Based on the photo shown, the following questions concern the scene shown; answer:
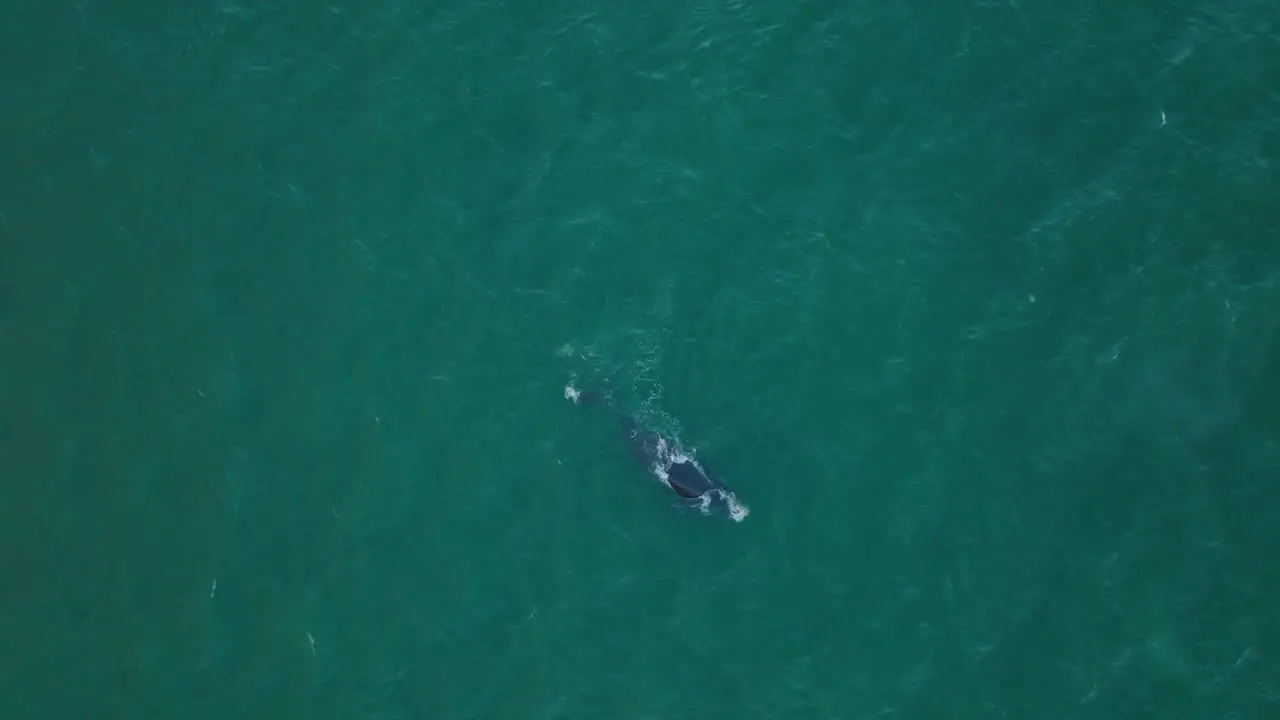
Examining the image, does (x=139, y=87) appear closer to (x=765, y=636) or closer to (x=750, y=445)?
(x=750, y=445)

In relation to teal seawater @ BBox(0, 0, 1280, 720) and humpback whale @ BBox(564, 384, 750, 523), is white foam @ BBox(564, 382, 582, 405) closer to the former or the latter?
teal seawater @ BBox(0, 0, 1280, 720)

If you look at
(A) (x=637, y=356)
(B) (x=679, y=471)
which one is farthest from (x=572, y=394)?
(B) (x=679, y=471)

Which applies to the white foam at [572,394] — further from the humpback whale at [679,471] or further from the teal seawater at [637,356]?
the humpback whale at [679,471]

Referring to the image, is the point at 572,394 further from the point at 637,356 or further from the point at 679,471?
the point at 679,471

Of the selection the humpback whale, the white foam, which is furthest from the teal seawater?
the white foam

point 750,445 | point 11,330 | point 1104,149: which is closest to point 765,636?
point 750,445

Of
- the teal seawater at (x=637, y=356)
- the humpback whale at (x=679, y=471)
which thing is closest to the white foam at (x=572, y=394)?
the teal seawater at (x=637, y=356)

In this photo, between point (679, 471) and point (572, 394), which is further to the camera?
point (572, 394)

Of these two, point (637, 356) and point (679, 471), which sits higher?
point (637, 356)
